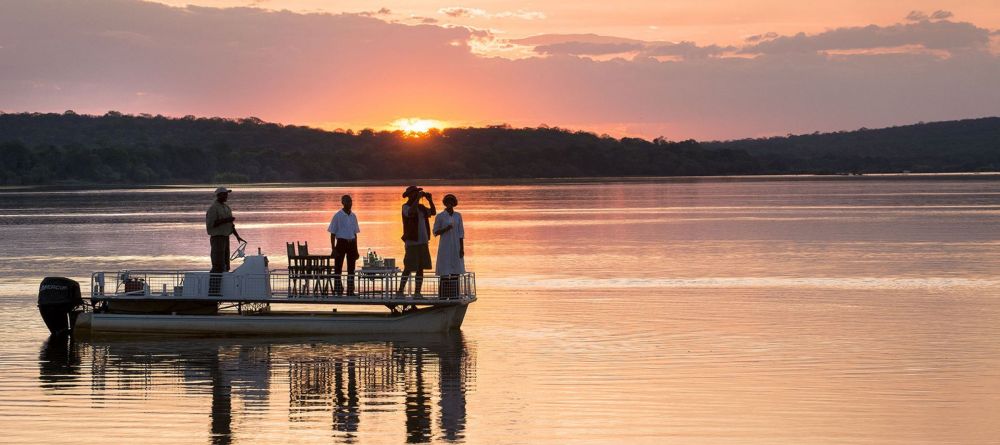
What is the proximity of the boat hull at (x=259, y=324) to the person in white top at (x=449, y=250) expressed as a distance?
361mm

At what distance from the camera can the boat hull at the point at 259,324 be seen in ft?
70.5

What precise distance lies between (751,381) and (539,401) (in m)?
2.89

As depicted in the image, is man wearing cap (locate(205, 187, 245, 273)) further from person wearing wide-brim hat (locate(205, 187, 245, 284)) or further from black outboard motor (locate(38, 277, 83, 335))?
black outboard motor (locate(38, 277, 83, 335))

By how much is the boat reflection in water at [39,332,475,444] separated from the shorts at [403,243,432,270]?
114 cm

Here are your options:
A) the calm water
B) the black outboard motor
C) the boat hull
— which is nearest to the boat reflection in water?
the calm water

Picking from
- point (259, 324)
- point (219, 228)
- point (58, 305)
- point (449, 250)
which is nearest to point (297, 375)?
point (259, 324)

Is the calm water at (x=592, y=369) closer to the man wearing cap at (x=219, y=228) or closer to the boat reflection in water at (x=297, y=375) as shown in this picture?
the boat reflection in water at (x=297, y=375)

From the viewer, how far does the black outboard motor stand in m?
21.9

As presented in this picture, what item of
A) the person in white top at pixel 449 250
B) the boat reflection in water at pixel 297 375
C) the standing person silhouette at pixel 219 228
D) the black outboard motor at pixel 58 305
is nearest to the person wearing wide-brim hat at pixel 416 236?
the person in white top at pixel 449 250

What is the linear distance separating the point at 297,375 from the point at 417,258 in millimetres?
4392

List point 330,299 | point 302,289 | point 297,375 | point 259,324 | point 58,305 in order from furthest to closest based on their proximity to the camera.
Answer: point 58,305 < point 302,289 < point 259,324 < point 330,299 < point 297,375

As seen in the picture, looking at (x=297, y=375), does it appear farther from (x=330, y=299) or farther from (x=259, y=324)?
(x=259, y=324)

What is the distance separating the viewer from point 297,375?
18.1 meters

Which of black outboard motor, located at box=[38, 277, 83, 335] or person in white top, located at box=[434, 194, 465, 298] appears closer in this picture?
person in white top, located at box=[434, 194, 465, 298]
